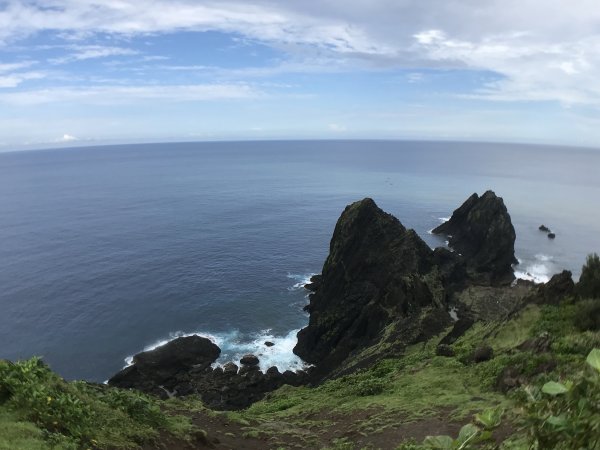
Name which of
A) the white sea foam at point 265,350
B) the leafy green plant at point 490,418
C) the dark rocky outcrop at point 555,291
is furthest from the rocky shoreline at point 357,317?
the leafy green plant at point 490,418

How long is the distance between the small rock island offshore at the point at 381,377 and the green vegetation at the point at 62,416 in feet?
0.20

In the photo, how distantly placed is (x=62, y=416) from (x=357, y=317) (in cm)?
4605

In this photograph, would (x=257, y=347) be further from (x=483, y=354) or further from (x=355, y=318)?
(x=483, y=354)

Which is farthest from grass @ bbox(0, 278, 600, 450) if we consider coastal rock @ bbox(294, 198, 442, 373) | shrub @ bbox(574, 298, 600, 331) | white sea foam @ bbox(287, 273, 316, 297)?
white sea foam @ bbox(287, 273, 316, 297)

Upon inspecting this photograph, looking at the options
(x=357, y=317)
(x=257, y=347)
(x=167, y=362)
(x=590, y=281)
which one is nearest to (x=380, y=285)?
(x=357, y=317)

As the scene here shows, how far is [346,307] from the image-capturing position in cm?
6003

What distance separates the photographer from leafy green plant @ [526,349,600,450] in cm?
257

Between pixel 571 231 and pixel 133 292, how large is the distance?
104 m

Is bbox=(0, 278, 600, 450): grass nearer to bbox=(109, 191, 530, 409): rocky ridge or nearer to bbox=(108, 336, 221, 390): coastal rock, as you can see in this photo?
bbox=(109, 191, 530, 409): rocky ridge

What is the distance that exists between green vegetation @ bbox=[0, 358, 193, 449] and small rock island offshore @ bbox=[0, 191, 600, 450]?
6 centimetres

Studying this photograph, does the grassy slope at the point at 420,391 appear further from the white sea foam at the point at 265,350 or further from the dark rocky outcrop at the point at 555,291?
the white sea foam at the point at 265,350

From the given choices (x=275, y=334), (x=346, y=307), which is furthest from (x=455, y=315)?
(x=275, y=334)

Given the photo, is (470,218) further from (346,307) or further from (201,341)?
(201,341)

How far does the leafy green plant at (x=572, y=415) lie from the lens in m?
2.57
